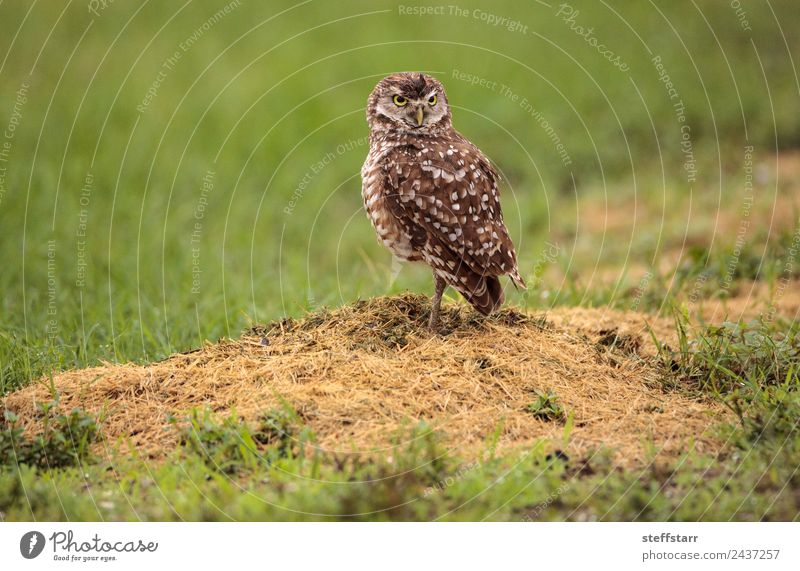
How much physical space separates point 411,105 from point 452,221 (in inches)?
38.4

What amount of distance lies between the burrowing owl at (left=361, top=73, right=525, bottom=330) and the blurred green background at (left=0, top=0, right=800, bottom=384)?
2.11 meters

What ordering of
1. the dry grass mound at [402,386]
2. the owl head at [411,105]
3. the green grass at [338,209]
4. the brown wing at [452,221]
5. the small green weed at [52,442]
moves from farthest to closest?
the owl head at [411,105], the brown wing at [452,221], the dry grass mound at [402,386], the small green weed at [52,442], the green grass at [338,209]

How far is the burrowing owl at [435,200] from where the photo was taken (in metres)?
6.11

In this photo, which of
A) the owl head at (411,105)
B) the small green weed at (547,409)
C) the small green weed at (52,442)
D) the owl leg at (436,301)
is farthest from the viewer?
the owl head at (411,105)

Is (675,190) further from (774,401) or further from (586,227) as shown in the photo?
(774,401)

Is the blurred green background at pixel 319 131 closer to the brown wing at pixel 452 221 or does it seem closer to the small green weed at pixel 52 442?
the brown wing at pixel 452 221

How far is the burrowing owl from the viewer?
20.0 feet

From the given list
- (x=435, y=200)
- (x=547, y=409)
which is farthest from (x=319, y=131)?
(x=547, y=409)

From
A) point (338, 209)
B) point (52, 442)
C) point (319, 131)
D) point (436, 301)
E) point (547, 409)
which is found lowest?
point (547, 409)

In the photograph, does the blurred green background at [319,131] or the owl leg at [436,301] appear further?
the blurred green background at [319,131]

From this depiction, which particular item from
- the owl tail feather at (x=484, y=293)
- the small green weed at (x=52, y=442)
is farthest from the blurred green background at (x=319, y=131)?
the small green weed at (x=52, y=442)

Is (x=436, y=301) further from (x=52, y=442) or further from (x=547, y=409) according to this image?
(x=52, y=442)

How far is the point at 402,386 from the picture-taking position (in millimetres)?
5660

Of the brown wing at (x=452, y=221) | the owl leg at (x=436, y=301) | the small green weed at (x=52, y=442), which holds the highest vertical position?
the brown wing at (x=452, y=221)
